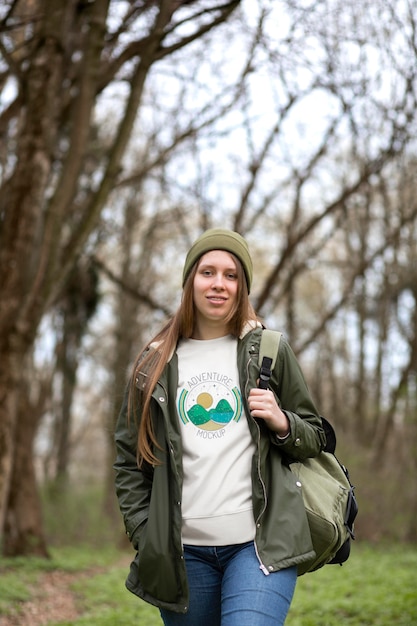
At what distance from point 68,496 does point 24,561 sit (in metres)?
7.16

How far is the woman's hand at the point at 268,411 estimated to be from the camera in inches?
109

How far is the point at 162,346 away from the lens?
309 centimetres

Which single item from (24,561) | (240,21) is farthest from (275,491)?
(240,21)

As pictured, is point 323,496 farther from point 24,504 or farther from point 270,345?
point 24,504

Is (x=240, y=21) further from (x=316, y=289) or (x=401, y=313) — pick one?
(x=316, y=289)

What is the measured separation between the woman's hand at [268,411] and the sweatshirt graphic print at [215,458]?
12 cm

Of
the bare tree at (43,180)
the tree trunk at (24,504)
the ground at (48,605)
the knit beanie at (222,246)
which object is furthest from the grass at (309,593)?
the knit beanie at (222,246)

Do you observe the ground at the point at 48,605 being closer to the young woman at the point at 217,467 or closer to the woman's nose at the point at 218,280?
the young woman at the point at 217,467

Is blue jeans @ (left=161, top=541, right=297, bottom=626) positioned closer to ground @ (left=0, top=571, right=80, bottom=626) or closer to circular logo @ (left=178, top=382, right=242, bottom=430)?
circular logo @ (left=178, top=382, right=242, bottom=430)

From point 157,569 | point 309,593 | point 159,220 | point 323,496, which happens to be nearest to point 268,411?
point 323,496

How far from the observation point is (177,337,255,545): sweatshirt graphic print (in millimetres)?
2799

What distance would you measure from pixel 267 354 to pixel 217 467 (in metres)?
0.46

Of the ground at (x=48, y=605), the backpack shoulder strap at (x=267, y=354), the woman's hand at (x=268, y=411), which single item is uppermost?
the backpack shoulder strap at (x=267, y=354)

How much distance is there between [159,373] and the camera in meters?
2.97
